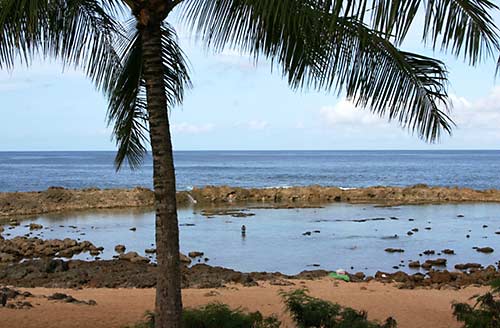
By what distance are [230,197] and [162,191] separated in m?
34.7

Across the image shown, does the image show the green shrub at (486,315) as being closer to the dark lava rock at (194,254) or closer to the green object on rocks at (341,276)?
the green object on rocks at (341,276)

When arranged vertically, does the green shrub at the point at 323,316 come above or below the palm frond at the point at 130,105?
below

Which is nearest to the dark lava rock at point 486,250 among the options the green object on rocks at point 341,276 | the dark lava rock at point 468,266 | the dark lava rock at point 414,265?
the dark lava rock at point 468,266

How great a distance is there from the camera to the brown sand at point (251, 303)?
9.65 meters

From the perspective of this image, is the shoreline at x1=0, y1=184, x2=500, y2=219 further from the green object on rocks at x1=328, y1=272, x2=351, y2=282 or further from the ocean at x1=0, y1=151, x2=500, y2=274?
the green object on rocks at x1=328, y1=272, x2=351, y2=282

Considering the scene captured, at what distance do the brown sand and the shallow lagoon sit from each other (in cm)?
374

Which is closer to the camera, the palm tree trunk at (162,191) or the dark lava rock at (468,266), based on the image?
the palm tree trunk at (162,191)

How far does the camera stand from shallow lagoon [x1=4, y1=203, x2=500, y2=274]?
19.3 meters

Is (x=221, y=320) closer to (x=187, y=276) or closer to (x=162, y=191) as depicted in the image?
(x=162, y=191)

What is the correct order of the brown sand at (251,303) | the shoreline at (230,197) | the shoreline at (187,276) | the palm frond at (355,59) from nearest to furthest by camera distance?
the palm frond at (355,59) → the brown sand at (251,303) → the shoreline at (187,276) → the shoreline at (230,197)

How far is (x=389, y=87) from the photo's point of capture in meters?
5.19

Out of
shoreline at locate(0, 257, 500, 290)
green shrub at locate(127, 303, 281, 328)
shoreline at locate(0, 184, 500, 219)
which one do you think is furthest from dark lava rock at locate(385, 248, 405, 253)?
shoreline at locate(0, 184, 500, 219)

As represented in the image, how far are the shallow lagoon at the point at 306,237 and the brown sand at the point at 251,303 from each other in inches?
147

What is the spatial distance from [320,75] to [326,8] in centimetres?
158
